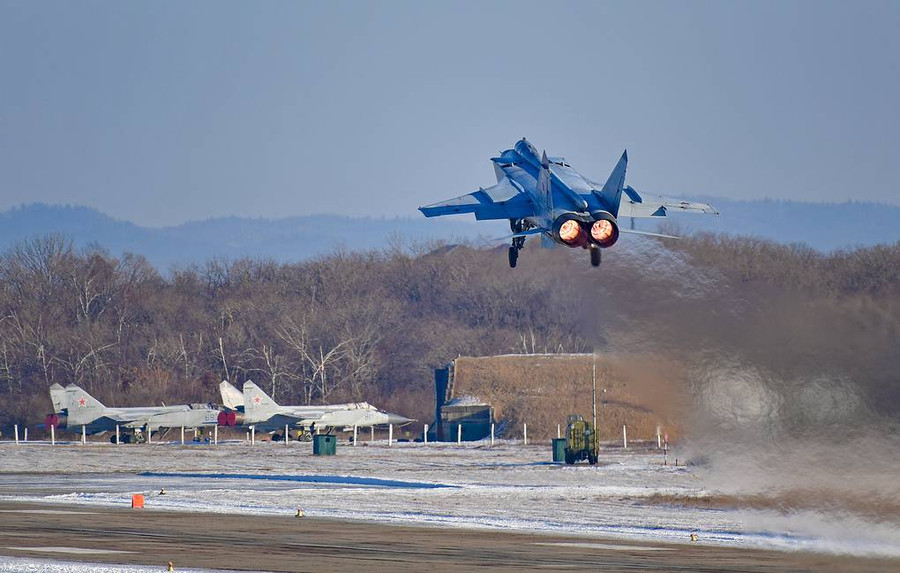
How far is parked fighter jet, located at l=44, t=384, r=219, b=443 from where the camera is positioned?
8019 cm

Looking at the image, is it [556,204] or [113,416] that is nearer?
[556,204]

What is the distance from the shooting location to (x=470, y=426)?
263 feet

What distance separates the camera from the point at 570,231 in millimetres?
28625

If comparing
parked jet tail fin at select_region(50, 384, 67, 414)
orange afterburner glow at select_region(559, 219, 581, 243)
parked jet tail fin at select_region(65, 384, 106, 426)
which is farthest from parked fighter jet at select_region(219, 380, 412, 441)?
orange afterburner glow at select_region(559, 219, 581, 243)

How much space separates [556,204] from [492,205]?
343 cm

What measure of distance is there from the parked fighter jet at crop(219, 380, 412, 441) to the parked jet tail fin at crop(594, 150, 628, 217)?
5299cm

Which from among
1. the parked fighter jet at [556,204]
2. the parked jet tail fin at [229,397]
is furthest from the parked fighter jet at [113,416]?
the parked fighter jet at [556,204]

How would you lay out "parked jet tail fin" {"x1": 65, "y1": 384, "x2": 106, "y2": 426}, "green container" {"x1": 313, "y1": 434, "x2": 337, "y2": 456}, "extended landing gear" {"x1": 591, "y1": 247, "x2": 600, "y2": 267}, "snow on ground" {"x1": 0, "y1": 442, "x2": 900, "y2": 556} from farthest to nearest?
"parked jet tail fin" {"x1": 65, "y1": 384, "x2": 106, "y2": 426}
"green container" {"x1": 313, "y1": 434, "x2": 337, "y2": 456}
"extended landing gear" {"x1": 591, "y1": 247, "x2": 600, "y2": 267}
"snow on ground" {"x1": 0, "y1": 442, "x2": 900, "y2": 556}

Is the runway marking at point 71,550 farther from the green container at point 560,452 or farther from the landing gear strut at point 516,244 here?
the green container at point 560,452

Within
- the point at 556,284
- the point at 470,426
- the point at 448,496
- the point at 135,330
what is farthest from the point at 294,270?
the point at 556,284

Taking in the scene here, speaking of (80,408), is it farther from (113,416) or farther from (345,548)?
(345,548)

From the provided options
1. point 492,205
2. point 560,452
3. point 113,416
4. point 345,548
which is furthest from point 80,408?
point 345,548

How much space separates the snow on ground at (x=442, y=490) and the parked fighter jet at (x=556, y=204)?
5.57 meters

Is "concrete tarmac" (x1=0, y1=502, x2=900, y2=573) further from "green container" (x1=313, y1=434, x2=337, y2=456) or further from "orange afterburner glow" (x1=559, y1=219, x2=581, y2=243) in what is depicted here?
"green container" (x1=313, y1=434, x2=337, y2=456)
